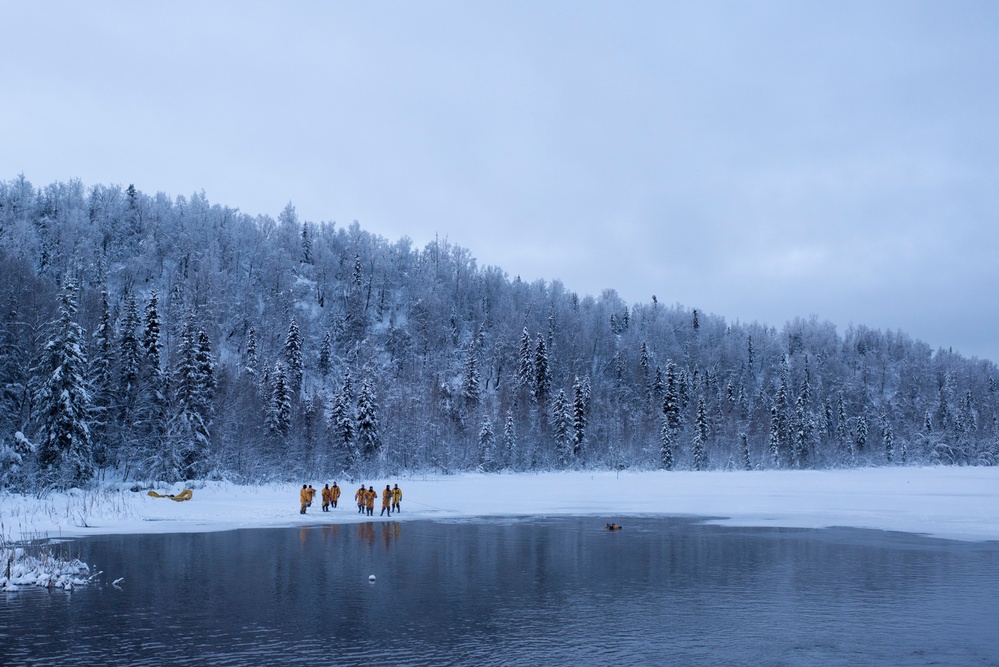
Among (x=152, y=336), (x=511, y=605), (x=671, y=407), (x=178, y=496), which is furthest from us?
(x=671, y=407)

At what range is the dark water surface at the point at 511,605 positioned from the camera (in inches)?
527

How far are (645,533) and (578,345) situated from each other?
355 ft

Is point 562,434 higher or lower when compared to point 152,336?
lower

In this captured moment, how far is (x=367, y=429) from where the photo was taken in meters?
73.2

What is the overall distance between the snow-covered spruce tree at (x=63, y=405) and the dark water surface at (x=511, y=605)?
18.1 metres

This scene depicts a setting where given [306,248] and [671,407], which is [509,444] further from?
[306,248]

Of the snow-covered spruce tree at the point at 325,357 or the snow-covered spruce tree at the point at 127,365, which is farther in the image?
the snow-covered spruce tree at the point at 325,357

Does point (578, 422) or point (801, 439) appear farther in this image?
point (801, 439)

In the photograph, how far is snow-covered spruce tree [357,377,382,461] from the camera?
2876 inches

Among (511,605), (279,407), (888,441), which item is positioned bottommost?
(511,605)

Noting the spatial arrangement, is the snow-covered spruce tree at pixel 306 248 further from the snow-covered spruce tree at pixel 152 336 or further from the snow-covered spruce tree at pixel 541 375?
the snow-covered spruce tree at pixel 152 336

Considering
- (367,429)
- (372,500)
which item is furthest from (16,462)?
(367,429)

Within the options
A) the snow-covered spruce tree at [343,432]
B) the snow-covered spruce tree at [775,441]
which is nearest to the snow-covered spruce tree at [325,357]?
the snow-covered spruce tree at [343,432]

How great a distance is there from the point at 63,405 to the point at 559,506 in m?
27.8
